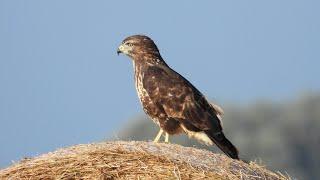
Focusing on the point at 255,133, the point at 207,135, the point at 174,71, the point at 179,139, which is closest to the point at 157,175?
the point at 207,135

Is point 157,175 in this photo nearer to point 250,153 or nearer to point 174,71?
point 174,71

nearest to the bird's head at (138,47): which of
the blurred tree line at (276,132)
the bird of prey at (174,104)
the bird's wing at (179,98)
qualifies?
the bird of prey at (174,104)

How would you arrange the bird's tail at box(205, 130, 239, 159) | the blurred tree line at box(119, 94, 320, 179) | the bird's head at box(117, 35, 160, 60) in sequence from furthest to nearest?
the blurred tree line at box(119, 94, 320, 179)
the bird's head at box(117, 35, 160, 60)
the bird's tail at box(205, 130, 239, 159)

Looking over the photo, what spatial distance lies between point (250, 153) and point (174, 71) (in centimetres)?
2498

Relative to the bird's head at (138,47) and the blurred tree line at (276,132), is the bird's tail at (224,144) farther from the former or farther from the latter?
the blurred tree line at (276,132)

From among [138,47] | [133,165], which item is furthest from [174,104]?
[133,165]

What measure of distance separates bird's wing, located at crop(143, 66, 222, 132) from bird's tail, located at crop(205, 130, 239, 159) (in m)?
0.08

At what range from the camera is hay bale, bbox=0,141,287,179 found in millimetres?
11492

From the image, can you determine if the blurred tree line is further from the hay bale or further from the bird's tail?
the hay bale

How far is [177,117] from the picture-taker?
1320 cm

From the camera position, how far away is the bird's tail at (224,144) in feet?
41.0

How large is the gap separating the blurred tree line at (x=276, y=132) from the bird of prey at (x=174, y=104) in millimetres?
22683

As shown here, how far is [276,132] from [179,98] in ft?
95.1

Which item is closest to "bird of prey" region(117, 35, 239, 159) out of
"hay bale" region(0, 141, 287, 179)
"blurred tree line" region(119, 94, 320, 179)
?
"hay bale" region(0, 141, 287, 179)
